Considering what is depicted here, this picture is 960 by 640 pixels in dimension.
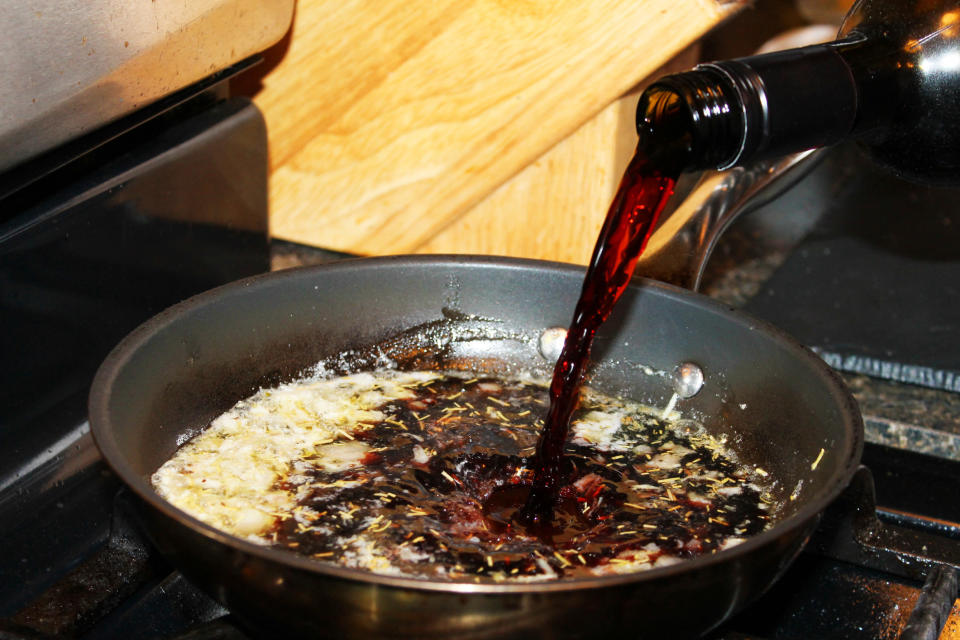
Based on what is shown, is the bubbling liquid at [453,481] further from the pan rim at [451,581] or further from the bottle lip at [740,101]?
the bottle lip at [740,101]

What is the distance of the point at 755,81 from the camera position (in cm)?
84

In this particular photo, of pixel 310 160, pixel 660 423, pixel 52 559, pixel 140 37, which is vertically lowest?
pixel 52 559

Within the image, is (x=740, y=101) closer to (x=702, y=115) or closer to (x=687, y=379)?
(x=702, y=115)

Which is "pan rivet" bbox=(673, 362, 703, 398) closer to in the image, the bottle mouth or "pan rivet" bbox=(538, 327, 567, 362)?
"pan rivet" bbox=(538, 327, 567, 362)

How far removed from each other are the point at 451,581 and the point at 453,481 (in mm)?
319

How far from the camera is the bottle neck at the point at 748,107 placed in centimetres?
83

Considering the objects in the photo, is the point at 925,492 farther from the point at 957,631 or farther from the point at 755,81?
the point at 755,81

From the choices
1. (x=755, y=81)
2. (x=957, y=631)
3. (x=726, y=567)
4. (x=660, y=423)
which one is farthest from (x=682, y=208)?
(x=726, y=567)

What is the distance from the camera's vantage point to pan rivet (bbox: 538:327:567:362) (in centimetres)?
120

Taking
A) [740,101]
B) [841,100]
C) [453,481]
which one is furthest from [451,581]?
[841,100]

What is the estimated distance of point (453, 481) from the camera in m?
0.99

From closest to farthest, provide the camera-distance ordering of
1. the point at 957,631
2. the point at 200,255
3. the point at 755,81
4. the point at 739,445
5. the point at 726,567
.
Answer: the point at 726,567
the point at 755,81
the point at 957,631
the point at 739,445
the point at 200,255

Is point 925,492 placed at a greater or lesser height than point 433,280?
lesser

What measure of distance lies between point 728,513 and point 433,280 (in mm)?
412
